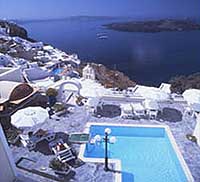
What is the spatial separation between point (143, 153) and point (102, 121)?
7.69ft

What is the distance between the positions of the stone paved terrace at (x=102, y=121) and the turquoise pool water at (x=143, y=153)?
14.4 inches

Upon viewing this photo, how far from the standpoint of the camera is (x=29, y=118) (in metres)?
10.3

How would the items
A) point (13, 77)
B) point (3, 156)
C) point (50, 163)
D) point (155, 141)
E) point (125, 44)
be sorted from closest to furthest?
point (3, 156) < point (50, 163) < point (155, 141) < point (13, 77) < point (125, 44)

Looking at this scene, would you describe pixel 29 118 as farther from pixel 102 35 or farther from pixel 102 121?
pixel 102 35

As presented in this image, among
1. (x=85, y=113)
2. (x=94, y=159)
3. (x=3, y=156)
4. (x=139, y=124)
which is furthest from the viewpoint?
(x=85, y=113)

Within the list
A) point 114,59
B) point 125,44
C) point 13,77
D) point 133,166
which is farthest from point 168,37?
point 133,166

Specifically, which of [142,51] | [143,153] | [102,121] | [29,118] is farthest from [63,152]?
[142,51]

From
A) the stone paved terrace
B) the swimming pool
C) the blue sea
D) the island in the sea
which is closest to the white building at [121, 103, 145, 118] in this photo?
the stone paved terrace

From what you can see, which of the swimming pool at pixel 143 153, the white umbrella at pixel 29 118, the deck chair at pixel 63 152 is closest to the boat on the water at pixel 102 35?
the swimming pool at pixel 143 153

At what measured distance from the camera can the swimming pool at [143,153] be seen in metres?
8.82

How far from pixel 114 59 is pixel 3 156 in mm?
44844

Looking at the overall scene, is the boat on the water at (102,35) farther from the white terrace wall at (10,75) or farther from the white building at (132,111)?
the white building at (132,111)

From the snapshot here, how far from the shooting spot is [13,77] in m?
15.3

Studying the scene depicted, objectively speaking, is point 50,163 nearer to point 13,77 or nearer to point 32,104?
point 32,104
